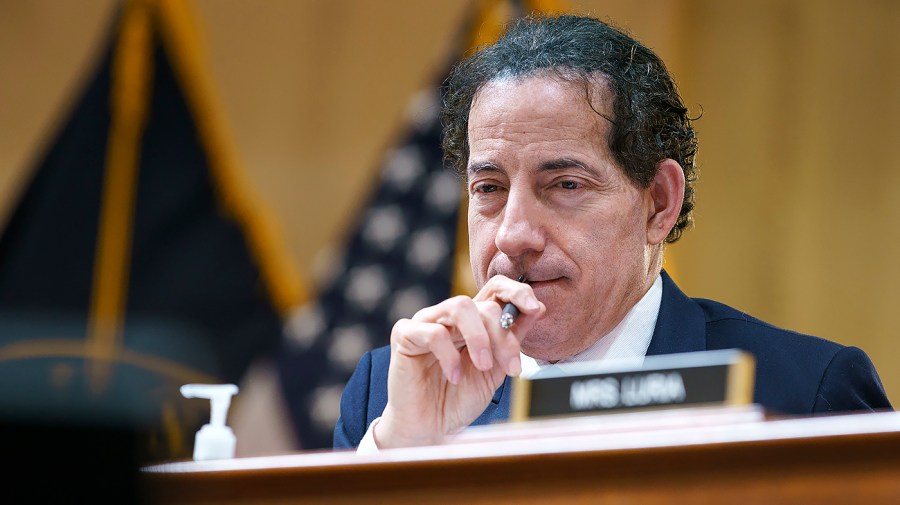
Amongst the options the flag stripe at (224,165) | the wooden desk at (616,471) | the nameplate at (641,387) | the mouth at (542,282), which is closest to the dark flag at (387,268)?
the flag stripe at (224,165)

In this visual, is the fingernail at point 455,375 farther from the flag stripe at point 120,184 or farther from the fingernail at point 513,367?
the flag stripe at point 120,184

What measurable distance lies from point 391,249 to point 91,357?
1179 mm

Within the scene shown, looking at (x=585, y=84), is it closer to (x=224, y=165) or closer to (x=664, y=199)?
(x=664, y=199)

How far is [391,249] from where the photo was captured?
171 inches

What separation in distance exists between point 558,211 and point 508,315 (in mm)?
378

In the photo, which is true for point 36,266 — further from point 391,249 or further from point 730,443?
point 730,443

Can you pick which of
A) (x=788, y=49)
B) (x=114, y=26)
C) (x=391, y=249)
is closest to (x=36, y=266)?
(x=114, y=26)

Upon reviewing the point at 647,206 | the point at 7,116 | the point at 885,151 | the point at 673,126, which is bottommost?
the point at 647,206

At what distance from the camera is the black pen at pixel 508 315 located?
68.4 inches

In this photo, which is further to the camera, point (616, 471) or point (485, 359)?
point (485, 359)

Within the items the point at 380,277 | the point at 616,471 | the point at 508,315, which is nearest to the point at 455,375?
the point at 508,315

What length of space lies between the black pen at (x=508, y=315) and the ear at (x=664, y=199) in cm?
51

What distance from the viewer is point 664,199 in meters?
2.21

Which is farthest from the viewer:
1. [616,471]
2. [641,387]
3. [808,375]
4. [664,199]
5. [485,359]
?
[664,199]
